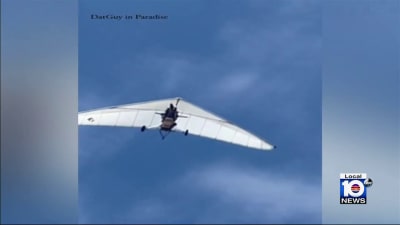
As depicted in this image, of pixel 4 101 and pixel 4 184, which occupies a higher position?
pixel 4 101

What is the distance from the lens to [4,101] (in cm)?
1012

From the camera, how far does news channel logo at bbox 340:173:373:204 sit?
1075 centimetres

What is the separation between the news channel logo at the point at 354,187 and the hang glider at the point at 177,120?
1.08 meters

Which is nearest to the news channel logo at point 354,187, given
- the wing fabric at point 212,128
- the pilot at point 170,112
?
the wing fabric at point 212,128

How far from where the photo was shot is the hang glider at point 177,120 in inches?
434

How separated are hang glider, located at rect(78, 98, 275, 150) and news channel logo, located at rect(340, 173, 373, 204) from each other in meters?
1.08

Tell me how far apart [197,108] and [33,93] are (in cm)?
228

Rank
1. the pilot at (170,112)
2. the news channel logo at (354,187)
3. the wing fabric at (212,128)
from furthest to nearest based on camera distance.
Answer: the pilot at (170,112) < the wing fabric at (212,128) < the news channel logo at (354,187)

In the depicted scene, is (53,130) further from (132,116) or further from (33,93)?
(132,116)

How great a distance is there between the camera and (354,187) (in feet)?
35.4

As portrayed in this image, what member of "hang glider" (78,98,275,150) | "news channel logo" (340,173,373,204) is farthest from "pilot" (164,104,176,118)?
"news channel logo" (340,173,373,204)

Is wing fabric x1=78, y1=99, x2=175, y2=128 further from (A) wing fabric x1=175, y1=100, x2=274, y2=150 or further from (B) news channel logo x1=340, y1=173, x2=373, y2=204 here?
(B) news channel logo x1=340, y1=173, x2=373, y2=204

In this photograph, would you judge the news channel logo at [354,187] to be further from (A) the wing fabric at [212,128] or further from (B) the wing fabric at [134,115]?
(B) the wing fabric at [134,115]

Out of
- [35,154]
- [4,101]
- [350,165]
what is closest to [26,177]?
[35,154]
